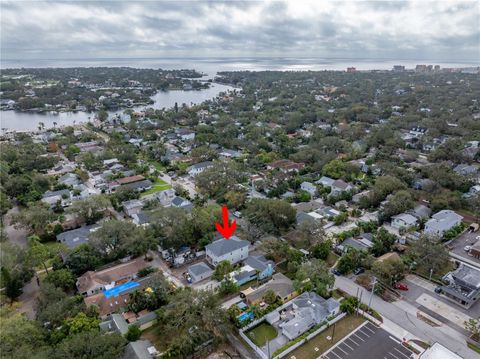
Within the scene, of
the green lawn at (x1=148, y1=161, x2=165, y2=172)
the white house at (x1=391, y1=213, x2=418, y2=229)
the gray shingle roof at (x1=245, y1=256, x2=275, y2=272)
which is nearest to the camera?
the gray shingle roof at (x1=245, y1=256, x2=275, y2=272)

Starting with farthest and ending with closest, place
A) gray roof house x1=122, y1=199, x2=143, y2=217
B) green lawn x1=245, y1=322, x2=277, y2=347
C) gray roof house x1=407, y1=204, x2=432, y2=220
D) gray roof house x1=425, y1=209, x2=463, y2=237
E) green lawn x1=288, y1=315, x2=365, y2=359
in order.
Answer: gray roof house x1=122, y1=199, x2=143, y2=217 < gray roof house x1=407, y1=204, x2=432, y2=220 < gray roof house x1=425, y1=209, x2=463, y2=237 < green lawn x1=245, y1=322, x2=277, y2=347 < green lawn x1=288, y1=315, x2=365, y2=359

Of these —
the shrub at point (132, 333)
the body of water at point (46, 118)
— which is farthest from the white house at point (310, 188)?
the body of water at point (46, 118)

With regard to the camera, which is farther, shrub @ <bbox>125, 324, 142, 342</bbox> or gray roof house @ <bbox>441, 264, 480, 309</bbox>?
gray roof house @ <bbox>441, 264, 480, 309</bbox>

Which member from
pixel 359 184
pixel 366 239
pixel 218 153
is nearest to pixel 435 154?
pixel 359 184

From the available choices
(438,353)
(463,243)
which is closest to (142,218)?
(438,353)

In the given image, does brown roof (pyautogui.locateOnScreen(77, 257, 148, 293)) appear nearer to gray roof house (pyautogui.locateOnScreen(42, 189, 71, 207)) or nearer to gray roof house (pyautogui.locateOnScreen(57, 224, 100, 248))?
gray roof house (pyautogui.locateOnScreen(57, 224, 100, 248))

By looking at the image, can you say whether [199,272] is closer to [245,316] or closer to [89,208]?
[245,316]

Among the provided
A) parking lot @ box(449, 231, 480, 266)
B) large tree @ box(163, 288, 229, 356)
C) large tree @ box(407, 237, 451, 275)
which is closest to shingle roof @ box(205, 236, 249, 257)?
large tree @ box(163, 288, 229, 356)
